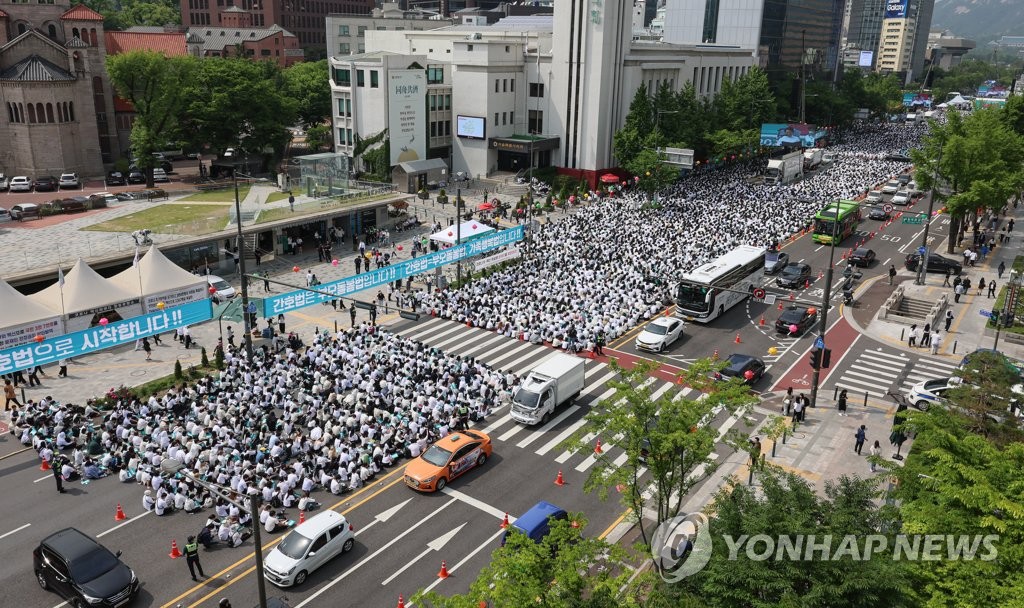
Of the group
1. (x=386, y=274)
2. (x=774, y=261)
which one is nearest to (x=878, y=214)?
(x=774, y=261)

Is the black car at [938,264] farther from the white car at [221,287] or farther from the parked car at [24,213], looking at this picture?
the parked car at [24,213]

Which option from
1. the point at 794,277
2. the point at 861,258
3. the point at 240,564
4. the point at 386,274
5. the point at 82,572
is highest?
the point at 386,274

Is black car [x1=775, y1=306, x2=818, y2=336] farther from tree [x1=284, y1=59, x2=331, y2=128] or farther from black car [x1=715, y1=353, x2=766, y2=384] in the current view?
tree [x1=284, y1=59, x2=331, y2=128]

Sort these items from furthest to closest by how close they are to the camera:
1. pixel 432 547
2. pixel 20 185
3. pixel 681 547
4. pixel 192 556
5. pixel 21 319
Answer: pixel 20 185, pixel 21 319, pixel 432 547, pixel 192 556, pixel 681 547

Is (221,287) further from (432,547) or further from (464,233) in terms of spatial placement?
(432,547)

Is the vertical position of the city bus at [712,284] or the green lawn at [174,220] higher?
the green lawn at [174,220]

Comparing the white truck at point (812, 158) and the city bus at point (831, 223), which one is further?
the white truck at point (812, 158)

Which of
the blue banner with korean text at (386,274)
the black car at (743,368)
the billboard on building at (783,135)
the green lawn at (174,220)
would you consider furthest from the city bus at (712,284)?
the billboard on building at (783,135)

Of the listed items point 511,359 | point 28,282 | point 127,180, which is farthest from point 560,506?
point 127,180
